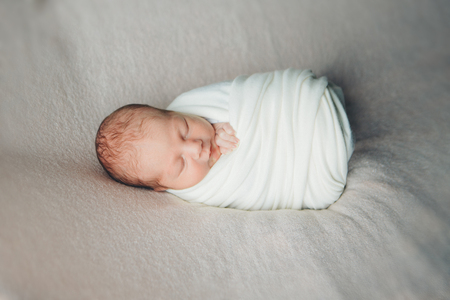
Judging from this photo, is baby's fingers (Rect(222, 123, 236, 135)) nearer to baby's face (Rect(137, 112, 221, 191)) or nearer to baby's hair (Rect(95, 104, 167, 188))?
baby's face (Rect(137, 112, 221, 191))

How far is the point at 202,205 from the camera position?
858 mm

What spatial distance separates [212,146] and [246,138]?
0.10 metres

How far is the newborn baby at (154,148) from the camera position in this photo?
2.56ft

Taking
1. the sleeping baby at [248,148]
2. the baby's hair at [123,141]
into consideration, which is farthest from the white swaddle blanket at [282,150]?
the baby's hair at [123,141]

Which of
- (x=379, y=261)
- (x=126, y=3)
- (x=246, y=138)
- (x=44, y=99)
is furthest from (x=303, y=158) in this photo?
(x=126, y=3)

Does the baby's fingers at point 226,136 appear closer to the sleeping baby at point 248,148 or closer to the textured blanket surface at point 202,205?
the sleeping baby at point 248,148

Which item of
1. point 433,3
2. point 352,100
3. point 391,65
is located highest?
point 433,3

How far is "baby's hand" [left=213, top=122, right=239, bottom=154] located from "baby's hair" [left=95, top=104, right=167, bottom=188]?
6.7 inches

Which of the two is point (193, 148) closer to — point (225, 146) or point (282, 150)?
point (225, 146)

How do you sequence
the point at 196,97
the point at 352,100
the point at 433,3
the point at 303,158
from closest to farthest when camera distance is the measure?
the point at 303,158 → the point at 196,97 → the point at 352,100 → the point at 433,3

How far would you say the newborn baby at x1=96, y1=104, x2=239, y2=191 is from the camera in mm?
779

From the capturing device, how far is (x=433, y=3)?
1304mm

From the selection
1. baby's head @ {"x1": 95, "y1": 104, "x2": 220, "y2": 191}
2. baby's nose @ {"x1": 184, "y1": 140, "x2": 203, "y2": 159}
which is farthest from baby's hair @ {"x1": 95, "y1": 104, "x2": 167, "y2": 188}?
baby's nose @ {"x1": 184, "y1": 140, "x2": 203, "y2": 159}

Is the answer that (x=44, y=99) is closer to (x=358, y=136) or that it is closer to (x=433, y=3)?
(x=358, y=136)
